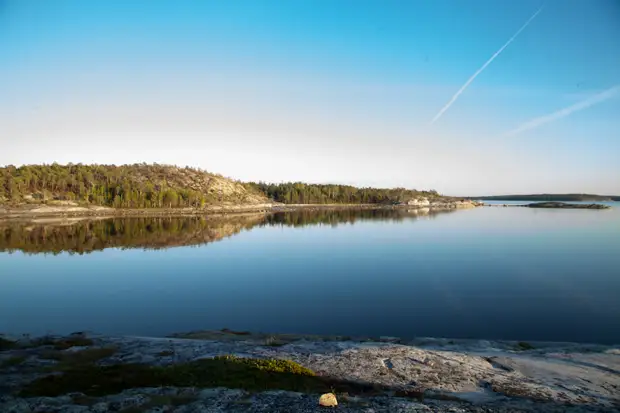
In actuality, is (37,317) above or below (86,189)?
below

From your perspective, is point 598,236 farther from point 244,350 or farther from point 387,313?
point 244,350

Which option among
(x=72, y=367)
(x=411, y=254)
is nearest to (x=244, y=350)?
(x=72, y=367)

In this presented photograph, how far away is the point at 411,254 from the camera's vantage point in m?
49.2

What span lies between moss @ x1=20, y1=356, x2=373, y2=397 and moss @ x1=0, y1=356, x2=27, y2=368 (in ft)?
7.96

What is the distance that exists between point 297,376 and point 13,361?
36.3 feet

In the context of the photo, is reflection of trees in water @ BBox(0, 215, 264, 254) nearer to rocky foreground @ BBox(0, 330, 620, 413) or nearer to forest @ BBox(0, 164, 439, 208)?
rocky foreground @ BBox(0, 330, 620, 413)

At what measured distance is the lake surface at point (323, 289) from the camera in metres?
22.8

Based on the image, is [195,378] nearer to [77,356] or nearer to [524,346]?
[77,356]

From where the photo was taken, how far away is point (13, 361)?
1456 cm

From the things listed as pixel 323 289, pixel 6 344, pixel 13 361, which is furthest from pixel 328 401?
pixel 323 289

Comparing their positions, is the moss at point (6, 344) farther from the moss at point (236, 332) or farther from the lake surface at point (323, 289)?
the moss at point (236, 332)

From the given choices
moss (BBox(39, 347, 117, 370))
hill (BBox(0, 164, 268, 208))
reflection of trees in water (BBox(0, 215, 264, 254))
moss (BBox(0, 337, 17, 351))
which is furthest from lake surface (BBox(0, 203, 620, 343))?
hill (BBox(0, 164, 268, 208))

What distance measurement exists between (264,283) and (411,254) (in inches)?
906

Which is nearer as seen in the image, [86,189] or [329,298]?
[329,298]
